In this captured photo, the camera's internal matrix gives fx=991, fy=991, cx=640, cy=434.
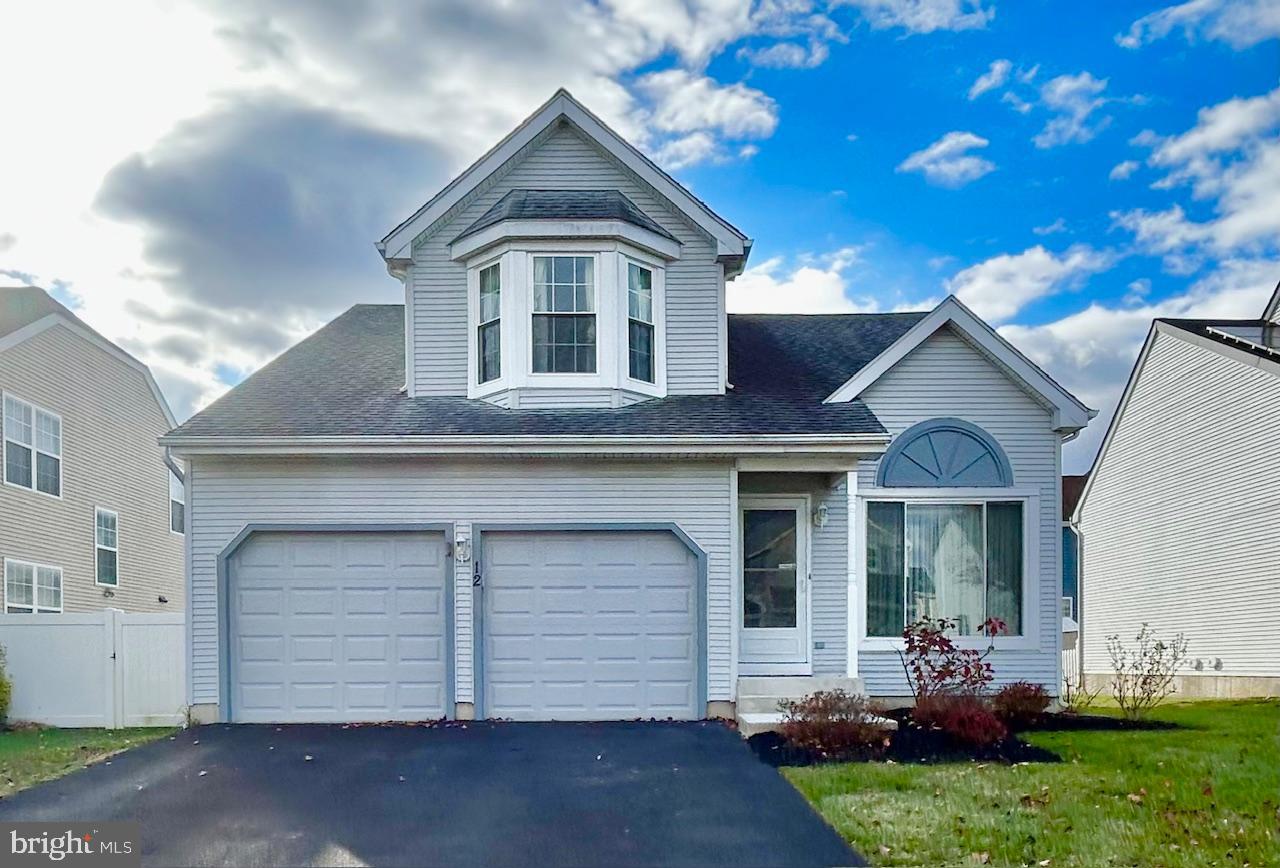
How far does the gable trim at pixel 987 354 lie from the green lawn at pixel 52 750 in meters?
9.50

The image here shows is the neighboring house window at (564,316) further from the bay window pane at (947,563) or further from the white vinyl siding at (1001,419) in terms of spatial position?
the bay window pane at (947,563)

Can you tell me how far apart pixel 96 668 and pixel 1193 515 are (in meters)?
19.1

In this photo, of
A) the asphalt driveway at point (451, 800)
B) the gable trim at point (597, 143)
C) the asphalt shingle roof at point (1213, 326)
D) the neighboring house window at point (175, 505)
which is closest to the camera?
the asphalt driveway at point (451, 800)

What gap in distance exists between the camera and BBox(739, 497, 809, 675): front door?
1238 centimetres

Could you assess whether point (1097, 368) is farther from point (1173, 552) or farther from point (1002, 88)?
point (1002, 88)

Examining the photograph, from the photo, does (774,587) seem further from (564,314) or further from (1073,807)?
(1073,807)

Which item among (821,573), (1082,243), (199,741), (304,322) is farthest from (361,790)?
(1082,243)

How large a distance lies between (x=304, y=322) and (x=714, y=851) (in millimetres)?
11516

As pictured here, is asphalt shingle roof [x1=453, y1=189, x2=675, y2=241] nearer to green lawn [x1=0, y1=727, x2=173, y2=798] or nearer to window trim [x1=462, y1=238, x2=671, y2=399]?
window trim [x1=462, y1=238, x2=671, y2=399]

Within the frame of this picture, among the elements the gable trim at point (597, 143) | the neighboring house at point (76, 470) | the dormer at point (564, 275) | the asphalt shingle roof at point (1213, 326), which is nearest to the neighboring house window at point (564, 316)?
the dormer at point (564, 275)

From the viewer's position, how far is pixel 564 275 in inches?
493

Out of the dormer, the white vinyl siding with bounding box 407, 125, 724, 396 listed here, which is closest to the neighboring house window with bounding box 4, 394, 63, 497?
the dormer

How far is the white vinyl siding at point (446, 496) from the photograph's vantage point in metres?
11.6

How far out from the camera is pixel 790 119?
13.4 meters
